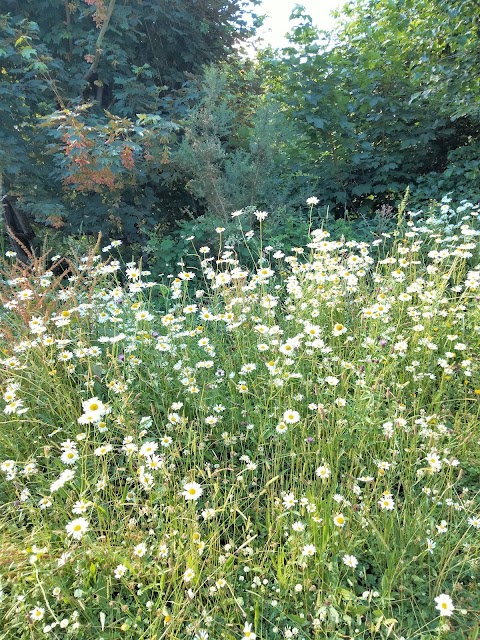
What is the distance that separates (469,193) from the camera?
16.1 ft

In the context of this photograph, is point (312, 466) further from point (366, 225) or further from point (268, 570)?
point (366, 225)

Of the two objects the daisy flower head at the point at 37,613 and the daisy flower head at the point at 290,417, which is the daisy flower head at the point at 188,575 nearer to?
the daisy flower head at the point at 37,613

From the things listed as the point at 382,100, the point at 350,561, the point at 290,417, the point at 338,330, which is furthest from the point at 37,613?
the point at 382,100

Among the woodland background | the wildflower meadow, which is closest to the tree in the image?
the woodland background

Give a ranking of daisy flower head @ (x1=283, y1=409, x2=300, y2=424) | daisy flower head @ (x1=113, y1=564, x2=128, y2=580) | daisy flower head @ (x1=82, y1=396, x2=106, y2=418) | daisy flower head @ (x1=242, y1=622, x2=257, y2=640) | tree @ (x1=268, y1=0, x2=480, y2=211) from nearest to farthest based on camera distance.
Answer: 1. daisy flower head @ (x1=242, y1=622, x2=257, y2=640)
2. daisy flower head @ (x1=113, y1=564, x2=128, y2=580)
3. daisy flower head @ (x1=82, y1=396, x2=106, y2=418)
4. daisy flower head @ (x1=283, y1=409, x2=300, y2=424)
5. tree @ (x1=268, y1=0, x2=480, y2=211)

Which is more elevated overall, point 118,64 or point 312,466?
point 118,64

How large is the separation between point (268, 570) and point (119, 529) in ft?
1.83

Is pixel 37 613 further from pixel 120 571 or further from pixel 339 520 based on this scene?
pixel 339 520

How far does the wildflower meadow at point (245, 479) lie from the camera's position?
147 centimetres

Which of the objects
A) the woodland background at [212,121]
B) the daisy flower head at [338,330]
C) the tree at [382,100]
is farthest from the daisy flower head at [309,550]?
the tree at [382,100]

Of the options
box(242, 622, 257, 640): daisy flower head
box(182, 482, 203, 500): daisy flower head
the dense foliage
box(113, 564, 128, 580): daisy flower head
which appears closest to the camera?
box(242, 622, 257, 640): daisy flower head

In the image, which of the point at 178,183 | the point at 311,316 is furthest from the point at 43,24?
the point at 311,316

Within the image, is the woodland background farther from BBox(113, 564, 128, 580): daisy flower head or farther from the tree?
BBox(113, 564, 128, 580): daisy flower head

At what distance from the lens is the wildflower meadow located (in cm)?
147
